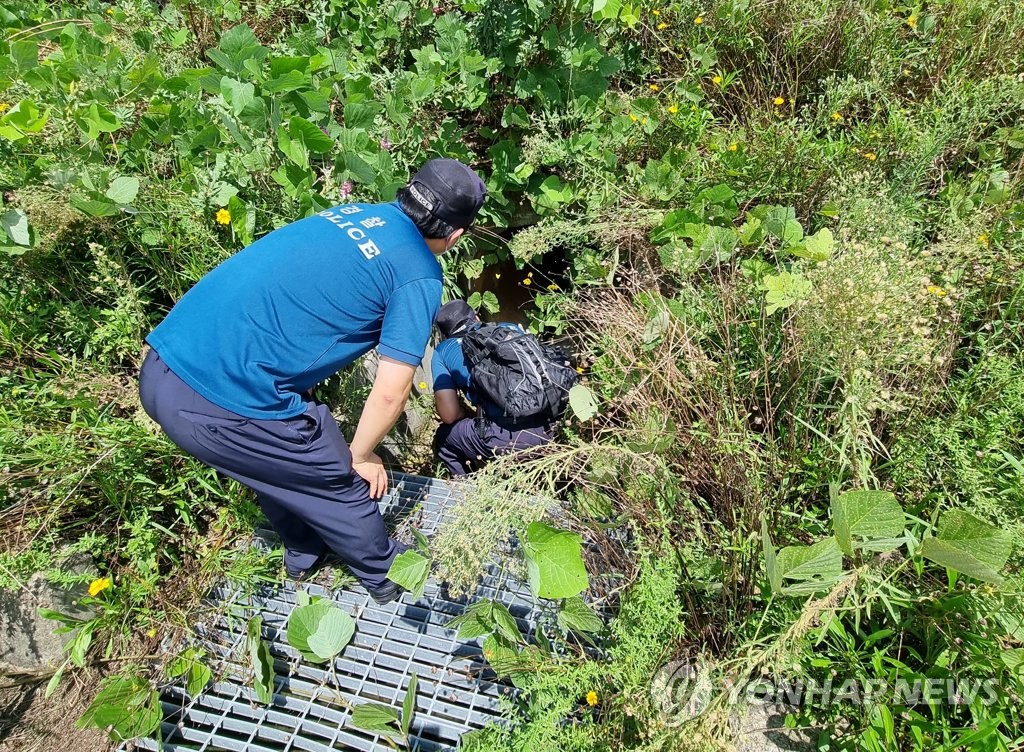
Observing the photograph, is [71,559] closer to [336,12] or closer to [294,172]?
[294,172]

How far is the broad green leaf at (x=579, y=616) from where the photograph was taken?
1.61 meters

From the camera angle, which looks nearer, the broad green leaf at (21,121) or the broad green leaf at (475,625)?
the broad green leaf at (475,625)

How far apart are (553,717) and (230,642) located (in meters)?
1.09

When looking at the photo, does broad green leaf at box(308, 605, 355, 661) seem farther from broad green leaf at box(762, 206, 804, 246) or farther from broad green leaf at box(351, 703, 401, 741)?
broad green leaf at box(762, 206, 804, 246)

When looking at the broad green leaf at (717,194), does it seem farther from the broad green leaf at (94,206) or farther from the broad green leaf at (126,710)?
the broad green leaf at (126,710)

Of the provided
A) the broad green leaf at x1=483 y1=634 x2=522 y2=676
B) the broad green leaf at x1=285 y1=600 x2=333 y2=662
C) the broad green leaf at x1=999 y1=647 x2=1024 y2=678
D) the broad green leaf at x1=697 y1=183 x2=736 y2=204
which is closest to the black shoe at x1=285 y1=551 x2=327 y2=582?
the broad green leaf at x1=285 y1=600 x2=333 y2=662

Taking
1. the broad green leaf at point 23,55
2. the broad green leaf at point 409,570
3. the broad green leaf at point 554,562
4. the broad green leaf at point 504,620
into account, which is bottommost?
the broad green leaf at point 504,620

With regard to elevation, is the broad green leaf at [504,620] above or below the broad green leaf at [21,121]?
below

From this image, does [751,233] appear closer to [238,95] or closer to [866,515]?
[866,515]

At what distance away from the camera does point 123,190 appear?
2232 millimetres

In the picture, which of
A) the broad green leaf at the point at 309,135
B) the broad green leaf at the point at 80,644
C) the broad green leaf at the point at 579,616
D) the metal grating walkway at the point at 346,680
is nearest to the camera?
the broad green leaf at the point at 579,616

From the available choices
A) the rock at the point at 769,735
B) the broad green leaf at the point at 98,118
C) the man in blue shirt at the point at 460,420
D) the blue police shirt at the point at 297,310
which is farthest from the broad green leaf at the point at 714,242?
the broad green leaf at the point at 98,118

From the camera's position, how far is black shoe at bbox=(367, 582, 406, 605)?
2.07 meters
